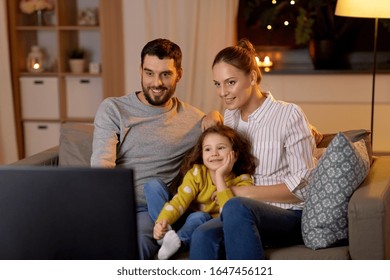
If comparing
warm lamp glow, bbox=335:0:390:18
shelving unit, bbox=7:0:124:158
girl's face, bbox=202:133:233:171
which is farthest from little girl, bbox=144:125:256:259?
shelving unit, bbox=7:0:124:158

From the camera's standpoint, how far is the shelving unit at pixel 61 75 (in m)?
4.44

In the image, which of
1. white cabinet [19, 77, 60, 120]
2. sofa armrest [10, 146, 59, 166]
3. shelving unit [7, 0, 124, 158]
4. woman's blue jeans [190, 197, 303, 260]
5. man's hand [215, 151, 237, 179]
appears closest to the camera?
woman's blue jeans [190, 197, 303, 260]

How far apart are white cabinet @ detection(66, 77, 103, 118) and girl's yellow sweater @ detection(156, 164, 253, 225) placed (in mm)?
2361

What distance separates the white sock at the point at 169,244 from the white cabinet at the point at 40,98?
266 centimetres

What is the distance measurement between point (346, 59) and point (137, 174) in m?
2.29

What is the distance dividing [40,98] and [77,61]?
1.17ft

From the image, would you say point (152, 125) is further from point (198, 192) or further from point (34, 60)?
point (34, 60)

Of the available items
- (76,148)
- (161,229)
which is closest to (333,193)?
(161,229)

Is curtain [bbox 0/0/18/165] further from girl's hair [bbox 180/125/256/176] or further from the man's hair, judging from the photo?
girl's hair [bbox 180/125/256/176]

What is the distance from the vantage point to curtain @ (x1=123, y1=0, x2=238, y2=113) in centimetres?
432

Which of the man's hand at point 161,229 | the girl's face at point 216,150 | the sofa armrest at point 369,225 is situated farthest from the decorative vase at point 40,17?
the sofa armrest at point 369,225

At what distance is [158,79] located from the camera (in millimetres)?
2447
